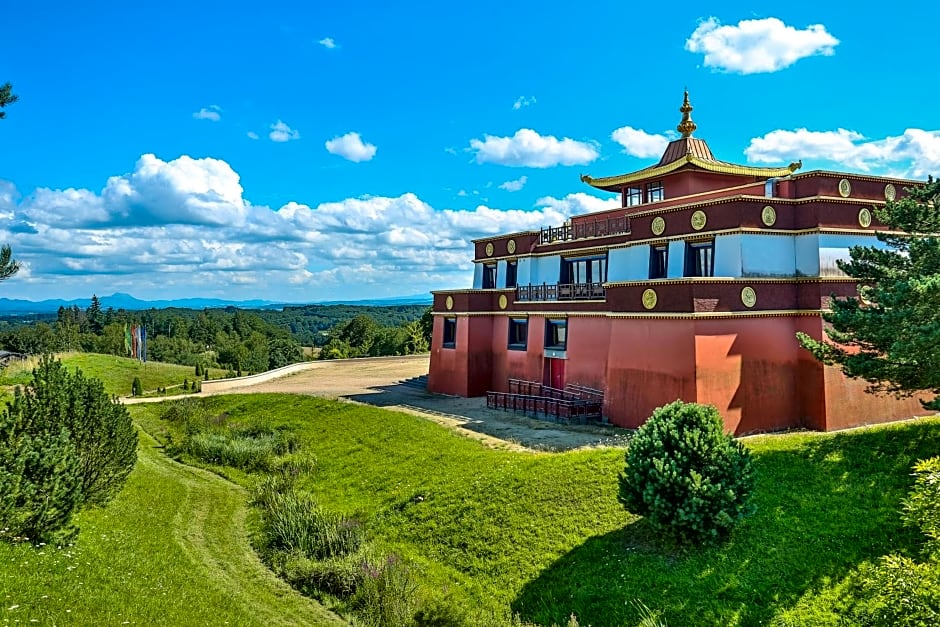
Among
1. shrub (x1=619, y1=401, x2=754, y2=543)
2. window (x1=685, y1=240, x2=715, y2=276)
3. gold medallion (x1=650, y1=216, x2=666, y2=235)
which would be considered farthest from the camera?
gold medallion (x1=650, y1=216, x2=666, y2=235)

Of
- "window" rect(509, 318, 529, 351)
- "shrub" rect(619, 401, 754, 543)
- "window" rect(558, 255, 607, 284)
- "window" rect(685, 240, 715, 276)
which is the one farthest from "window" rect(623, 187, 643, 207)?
"shrub" rect(619, 401, 754, 543)

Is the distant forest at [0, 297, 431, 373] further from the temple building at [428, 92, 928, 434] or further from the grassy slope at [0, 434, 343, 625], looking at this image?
the temple building at [428, 92, 928, 434]

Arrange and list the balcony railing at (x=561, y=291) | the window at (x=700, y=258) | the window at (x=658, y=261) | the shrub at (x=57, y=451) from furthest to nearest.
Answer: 1. the balcony railing at (x=561, y=291)
2. the window at (x=658, y=261)
3. the window at (x=700, y=258)
4. the shrub at (x=57, y=451)

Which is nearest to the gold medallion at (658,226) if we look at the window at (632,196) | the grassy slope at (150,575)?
the window at (632,196)

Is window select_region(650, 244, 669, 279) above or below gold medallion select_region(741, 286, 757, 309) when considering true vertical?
above

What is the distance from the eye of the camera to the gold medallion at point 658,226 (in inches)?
908

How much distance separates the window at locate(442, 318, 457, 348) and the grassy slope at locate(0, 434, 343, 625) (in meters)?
16.6

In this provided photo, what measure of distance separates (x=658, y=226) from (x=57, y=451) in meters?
20.1

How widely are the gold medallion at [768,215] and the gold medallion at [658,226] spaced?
11.7 feet

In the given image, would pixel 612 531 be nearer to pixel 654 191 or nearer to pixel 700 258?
pixel 700 258

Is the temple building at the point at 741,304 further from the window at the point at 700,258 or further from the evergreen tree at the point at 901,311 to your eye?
the evergreen tree at the point at 901,311

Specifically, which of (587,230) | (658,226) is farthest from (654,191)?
(658,226)

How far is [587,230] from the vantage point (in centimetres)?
2883

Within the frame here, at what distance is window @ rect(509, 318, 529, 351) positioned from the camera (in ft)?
98.9
